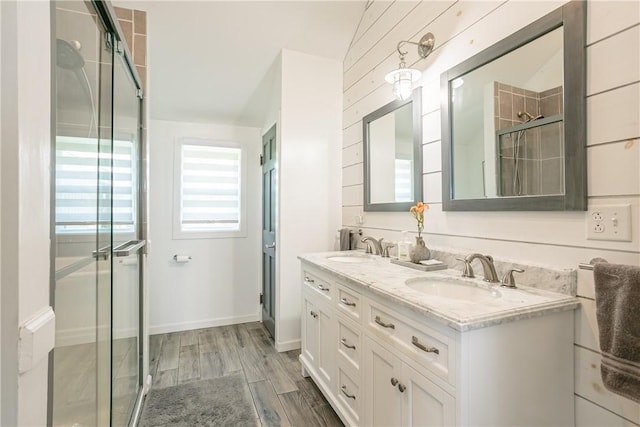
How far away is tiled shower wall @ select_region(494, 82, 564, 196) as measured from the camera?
1159mm

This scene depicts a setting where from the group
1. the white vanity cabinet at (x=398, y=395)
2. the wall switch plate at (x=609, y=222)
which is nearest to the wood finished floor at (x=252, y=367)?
the white vanity cabinet at (x=398, y=395)

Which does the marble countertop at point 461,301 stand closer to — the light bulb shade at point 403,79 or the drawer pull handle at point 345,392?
the drawer pull handle at point 345,392

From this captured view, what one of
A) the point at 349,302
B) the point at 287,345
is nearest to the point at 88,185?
the point at 349,302

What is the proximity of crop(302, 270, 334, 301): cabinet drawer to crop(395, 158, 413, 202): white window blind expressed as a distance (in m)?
0.76

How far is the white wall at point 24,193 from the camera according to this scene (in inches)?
20.0

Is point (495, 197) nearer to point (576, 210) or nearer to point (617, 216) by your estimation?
point (576, 210)

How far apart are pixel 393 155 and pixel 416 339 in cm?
137

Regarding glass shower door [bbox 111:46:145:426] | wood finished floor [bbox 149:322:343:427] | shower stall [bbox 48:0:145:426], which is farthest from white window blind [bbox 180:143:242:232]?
shower stall [bbox 48:0:145:426]

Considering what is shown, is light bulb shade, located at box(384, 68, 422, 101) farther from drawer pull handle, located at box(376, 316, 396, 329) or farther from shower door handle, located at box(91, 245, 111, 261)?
shower door handle, located at box(91, 245, 111, 261)

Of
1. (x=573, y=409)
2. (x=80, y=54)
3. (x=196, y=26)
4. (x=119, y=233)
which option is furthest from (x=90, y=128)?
(x=573, y=409)

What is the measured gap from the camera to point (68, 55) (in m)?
0.88

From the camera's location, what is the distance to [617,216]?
0.98 meters

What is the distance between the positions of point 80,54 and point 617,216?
73.0 inches

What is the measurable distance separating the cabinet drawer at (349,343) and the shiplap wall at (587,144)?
2.25 ft
